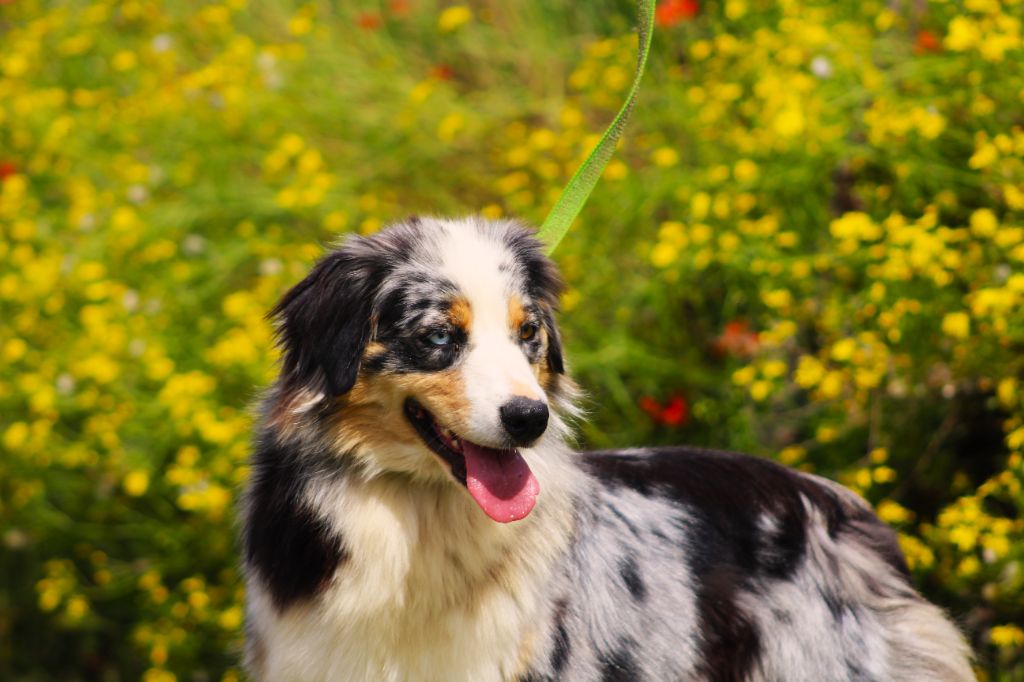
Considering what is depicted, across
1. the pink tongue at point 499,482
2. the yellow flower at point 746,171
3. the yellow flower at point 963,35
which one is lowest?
the yellow flower at point 746,171

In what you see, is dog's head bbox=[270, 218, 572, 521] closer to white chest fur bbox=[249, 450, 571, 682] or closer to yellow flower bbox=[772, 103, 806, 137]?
white chest fur bbox=[249, 450, 571, 682]

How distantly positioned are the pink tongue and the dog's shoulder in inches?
16.4

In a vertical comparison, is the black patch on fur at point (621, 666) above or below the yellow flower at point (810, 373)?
→ above

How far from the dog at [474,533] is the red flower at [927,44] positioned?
7.69 ft

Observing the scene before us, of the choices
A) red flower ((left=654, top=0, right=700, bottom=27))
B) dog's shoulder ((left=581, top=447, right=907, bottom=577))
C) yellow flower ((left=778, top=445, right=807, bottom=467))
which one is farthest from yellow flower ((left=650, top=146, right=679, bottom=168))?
dog's shoulder ((left=581, top=447, right=907, bottom=577))

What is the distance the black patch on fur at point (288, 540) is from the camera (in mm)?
2643

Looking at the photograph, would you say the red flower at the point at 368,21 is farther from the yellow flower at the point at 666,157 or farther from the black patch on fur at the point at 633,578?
the black patch on fur at the point at 633,578

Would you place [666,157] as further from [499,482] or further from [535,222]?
[499,482]

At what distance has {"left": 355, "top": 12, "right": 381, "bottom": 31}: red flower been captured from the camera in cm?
632

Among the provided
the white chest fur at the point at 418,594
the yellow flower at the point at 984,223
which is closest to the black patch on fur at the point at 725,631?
the white chest fur at the point at 418,594

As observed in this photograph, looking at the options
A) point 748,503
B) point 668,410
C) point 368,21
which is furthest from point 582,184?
point 368,21

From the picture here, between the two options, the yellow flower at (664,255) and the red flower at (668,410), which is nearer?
the yellow flower at (664,255)

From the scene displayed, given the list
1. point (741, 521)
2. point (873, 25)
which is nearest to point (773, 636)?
point (741, 521)

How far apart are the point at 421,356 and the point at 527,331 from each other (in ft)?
0.88
